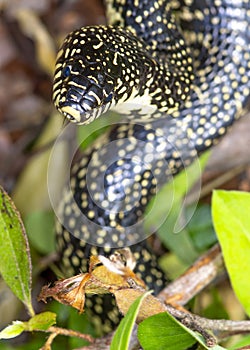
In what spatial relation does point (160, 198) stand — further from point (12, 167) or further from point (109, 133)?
point (12, 167)

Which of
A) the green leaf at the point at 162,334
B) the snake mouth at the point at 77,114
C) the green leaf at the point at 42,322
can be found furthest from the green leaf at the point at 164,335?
the snake mouth at the point at 77,114

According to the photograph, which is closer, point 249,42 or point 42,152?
point 249,42

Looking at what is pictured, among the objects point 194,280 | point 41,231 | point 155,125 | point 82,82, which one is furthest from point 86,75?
point 41,231

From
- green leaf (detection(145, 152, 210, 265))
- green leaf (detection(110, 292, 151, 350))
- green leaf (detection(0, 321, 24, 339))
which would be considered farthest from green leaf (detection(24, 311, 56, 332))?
green leaf (detection(145, 152, 210, 265))

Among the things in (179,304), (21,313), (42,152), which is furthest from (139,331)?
(42,152)

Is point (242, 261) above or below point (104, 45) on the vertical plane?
below

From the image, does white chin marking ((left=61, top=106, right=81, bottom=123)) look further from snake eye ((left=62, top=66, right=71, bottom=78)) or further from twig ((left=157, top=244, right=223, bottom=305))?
twig ((left=157, top=244, right=223, bottom=305))
